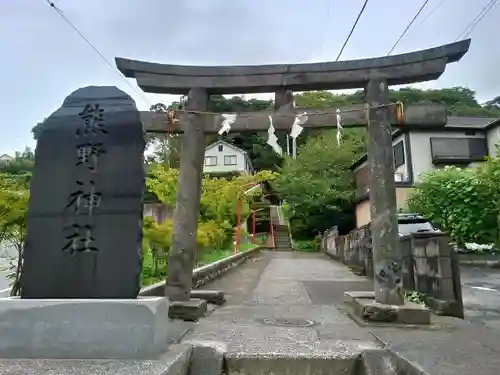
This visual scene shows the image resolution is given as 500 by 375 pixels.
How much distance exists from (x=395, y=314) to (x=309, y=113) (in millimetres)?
3286

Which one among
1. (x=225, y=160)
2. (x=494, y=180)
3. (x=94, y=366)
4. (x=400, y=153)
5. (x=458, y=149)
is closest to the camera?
(x=94, y=366)

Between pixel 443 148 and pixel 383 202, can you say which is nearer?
pixel 383 202

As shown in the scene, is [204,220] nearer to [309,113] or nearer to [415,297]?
[415,297]

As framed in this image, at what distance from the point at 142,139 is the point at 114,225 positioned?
2.84 feet

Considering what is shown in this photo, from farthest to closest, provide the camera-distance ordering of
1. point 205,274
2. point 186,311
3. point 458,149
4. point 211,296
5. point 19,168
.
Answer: point 458,149 → point 19,168 → point 205,274 → point 211,296 → point 186,311

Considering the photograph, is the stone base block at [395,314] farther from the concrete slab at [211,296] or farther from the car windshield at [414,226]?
the car windshield at [414,226]

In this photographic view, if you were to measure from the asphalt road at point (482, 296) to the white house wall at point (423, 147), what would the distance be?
10.3 m

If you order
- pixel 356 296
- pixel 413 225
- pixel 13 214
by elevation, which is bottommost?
pixel 356 296

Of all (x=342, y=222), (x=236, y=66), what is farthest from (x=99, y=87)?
(x=342, y=222)

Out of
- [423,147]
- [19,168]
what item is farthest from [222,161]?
[19,168]

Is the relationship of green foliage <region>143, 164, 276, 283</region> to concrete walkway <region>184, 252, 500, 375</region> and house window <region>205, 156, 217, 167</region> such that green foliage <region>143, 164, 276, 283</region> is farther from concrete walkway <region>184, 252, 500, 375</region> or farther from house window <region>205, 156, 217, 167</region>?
house window <region>205, 156, 217, 167</region>

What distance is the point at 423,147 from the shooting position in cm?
2361

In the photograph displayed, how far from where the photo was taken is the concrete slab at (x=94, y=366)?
2777 millimetres

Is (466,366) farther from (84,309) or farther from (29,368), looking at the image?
(29,368)
